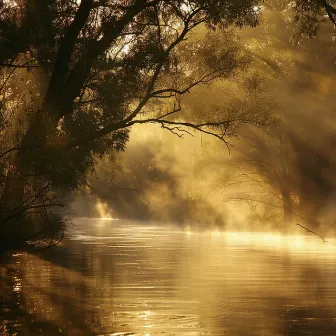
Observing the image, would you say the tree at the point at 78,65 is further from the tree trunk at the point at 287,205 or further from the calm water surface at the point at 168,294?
the tree trunk at the point at 287,205

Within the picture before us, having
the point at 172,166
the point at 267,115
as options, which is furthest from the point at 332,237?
the point at 172,166

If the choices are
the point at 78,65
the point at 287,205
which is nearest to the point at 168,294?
the point at 78,65

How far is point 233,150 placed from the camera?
49656 mm

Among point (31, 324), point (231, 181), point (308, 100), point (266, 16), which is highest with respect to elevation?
point (266, 16)

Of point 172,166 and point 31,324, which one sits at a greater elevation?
point 172,166

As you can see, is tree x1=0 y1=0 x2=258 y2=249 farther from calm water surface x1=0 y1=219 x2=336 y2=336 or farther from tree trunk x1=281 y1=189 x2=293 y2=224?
tree trunk x1=281 y1=189 x2=293 y2=224

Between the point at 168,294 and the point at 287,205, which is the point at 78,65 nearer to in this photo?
the point at 168,294

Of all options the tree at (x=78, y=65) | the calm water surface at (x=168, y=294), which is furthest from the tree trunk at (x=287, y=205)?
the calm water surface at (x=168, y=294)

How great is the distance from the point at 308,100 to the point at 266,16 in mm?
4371

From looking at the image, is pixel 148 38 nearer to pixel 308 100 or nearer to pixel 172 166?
pixel 308 100

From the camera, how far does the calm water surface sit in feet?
38.3

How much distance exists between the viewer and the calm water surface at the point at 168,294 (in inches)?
460

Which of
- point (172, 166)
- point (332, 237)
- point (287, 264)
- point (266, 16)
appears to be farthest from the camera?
point (172, 166)

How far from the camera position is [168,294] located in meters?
15.6
